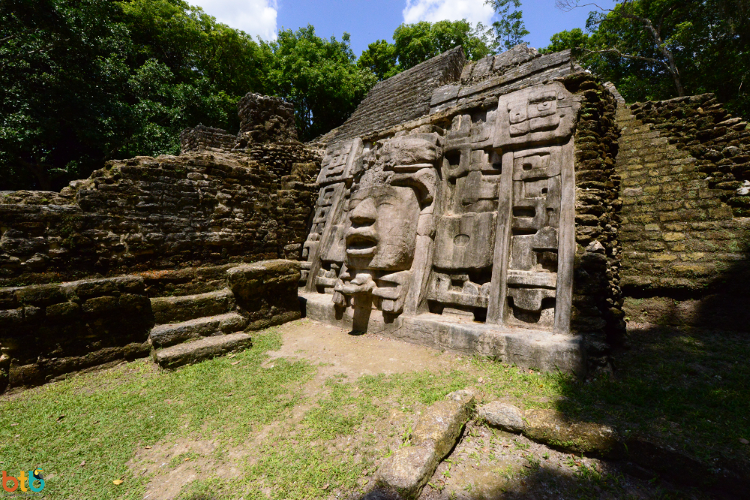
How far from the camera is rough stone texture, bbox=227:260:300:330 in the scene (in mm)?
5059

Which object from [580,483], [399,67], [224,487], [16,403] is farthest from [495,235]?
[399,67]

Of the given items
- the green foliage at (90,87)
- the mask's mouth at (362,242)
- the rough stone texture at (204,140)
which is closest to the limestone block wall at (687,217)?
the mask's mouth at (362,242)

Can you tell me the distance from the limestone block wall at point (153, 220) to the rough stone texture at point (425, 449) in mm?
5076

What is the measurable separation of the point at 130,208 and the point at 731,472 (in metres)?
7.13

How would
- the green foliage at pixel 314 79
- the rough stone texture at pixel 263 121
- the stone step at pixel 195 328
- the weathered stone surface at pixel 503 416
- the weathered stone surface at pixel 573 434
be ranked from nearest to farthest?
the weathered stone surface at pixel 573 434 → the weathered stone surface at pixel 503 416 → the stone step at pixel 195 328 → the rough stone texture at pixel 263 121 → the green foliage at pixel 314 79

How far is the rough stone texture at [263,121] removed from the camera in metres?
8.98

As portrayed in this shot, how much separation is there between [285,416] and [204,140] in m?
10.3

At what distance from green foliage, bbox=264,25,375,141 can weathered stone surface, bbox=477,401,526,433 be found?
1775cm

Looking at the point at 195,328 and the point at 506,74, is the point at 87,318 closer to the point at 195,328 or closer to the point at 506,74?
the point at 195,328

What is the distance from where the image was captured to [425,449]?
209cm

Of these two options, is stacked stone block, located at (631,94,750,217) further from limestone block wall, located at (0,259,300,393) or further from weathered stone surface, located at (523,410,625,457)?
limestone block wall, located at (0,259,300,393)

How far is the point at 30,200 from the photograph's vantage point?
4.16 m

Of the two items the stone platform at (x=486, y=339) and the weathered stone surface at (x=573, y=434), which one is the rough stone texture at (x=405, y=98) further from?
the weathered stone surface at (x=573, y=434)

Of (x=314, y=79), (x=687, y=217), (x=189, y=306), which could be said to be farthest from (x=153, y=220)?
(x=314, y=79)
